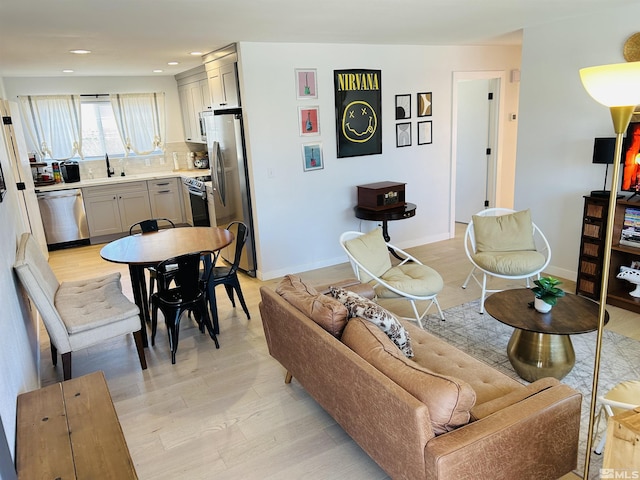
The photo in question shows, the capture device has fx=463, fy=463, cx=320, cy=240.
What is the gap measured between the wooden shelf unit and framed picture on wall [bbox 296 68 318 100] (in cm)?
281

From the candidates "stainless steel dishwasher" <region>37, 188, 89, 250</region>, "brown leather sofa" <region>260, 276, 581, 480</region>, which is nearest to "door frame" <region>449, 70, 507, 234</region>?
"brown leather sofa" <region>260, 276, 581, 480</region>

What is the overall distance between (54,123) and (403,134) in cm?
515

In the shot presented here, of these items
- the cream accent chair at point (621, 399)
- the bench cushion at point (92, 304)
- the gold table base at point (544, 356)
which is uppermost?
Answer: the bench cushion at point (92, 304)

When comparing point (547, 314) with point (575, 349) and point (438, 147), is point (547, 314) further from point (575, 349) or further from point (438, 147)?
point (438, 147)

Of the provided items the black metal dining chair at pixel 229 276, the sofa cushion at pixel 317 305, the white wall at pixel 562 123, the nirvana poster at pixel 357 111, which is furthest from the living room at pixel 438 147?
the sofa cushion at pixel 317 305

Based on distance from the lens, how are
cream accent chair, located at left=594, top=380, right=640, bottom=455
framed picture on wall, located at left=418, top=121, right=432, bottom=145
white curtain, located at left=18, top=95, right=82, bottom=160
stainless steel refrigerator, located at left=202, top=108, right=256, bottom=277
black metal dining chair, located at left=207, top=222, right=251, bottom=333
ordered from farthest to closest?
white curtain, located at left=18, top=95, right=82, bottom=160 < framed picture on wall, located at left=418, top=121, right=432, bottom=145 < stainless steel refrigerator, located at left=202, top=108, right=256, bottom=277 < black metal dining chair, located at left=207, top=222, right=251, bottom=333 < cream accent chair, located at left=594, top=380, right=640, bottom=455

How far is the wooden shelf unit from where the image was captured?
3.80 meters

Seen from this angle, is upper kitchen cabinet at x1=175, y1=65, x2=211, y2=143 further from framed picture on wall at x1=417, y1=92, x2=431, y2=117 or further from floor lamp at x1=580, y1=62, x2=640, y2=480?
floor lamp at x1=580, y1=62, x2=640, y2=480

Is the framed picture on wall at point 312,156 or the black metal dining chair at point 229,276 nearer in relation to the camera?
the black metal dining chair at point 229,276

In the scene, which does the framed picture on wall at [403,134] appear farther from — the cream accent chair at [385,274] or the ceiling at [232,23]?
the cream accent chair at [385,274]

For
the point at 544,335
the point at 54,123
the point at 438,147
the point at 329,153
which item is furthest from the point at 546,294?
the point at 54,123

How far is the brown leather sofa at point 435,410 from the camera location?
165 centimetres

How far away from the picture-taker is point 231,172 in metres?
4.96

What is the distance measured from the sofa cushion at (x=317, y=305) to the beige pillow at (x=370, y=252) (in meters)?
0.90
